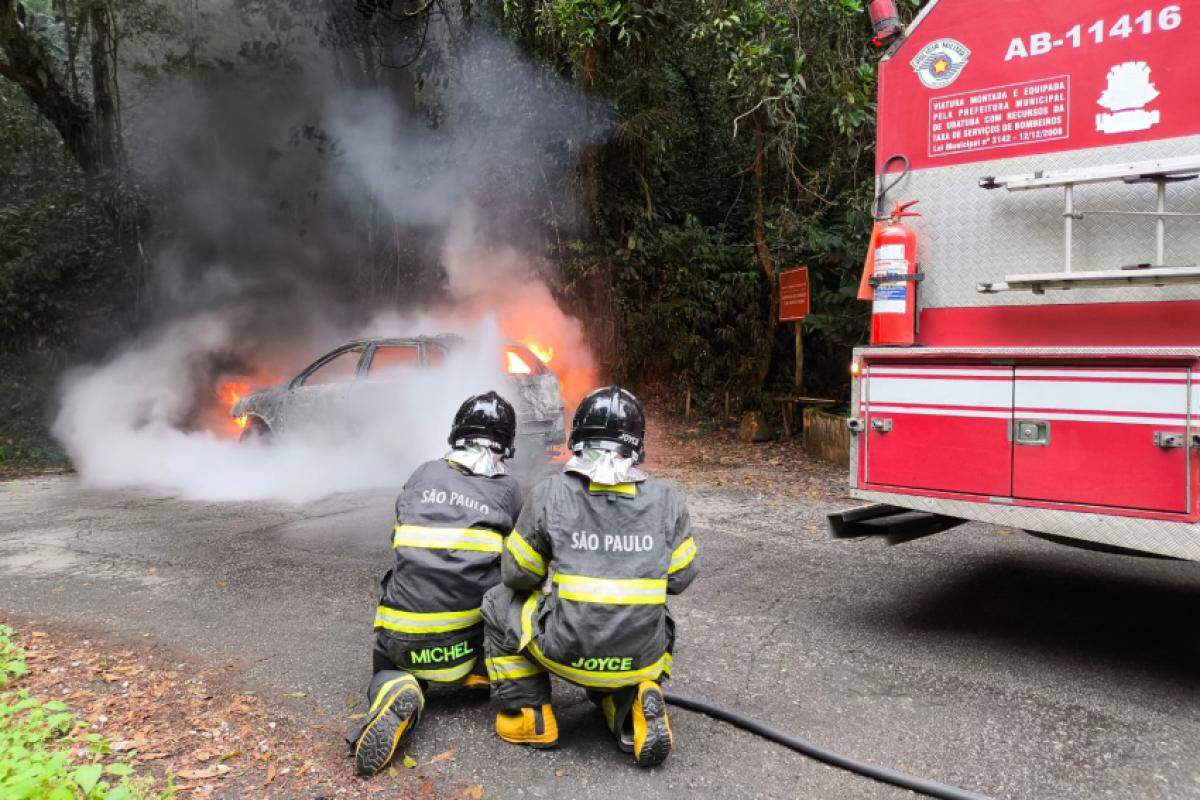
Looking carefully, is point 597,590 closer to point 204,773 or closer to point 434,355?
point 204,773

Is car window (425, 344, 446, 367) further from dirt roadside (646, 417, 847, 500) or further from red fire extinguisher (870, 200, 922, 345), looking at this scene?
red fire extinguisher (870, 200, 922, 345)

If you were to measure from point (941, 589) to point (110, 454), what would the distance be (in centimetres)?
1101

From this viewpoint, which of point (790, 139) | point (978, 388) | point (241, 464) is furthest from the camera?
point (790, 139)

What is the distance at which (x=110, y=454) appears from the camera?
1131 cm

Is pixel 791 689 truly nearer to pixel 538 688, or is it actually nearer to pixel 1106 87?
pixel 538 688

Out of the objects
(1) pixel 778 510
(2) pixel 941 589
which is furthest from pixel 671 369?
(2) pixel 941 589

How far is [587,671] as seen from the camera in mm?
2816

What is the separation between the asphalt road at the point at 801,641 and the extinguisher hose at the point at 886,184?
2.21m

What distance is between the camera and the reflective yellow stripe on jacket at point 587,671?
112 inches

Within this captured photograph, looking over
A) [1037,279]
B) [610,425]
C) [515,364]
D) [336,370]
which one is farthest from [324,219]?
[1037,279]

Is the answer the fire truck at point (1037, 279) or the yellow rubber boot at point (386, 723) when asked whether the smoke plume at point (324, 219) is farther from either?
the yellow rubber boot at point (386, 723)

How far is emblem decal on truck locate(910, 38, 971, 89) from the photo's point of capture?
13.2ft

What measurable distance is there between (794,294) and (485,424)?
8311mm

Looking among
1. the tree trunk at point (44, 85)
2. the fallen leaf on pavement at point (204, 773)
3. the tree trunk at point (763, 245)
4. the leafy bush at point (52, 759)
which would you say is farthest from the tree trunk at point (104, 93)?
the fallen leaf on pavement at point (204, 773)
